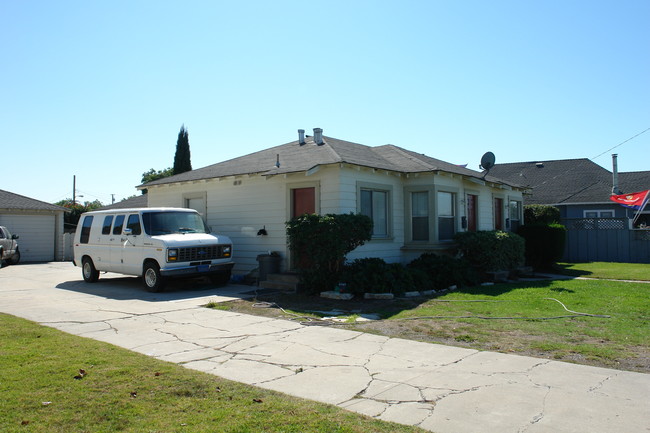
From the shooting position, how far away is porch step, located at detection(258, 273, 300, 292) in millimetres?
12203

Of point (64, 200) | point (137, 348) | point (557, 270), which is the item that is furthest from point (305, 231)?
point (64, 200)

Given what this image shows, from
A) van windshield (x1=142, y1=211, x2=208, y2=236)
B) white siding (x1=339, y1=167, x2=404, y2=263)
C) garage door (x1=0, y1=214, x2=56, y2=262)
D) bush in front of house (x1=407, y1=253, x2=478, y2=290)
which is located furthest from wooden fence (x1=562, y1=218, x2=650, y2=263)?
garage door (x1=0, y1=214, x2=56, y2=262)

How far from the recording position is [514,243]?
15078 millimetres

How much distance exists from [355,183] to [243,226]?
3893 mm

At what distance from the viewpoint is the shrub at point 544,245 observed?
58.4 feet

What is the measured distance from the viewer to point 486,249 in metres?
14.0

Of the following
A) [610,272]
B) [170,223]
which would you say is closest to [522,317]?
[170,223]

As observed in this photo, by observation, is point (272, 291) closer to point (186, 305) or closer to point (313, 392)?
point (186, 305)

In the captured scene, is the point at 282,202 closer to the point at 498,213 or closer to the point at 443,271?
the point at 443,271

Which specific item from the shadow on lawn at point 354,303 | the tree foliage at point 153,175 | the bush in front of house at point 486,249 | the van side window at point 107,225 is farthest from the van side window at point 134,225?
the tree foliage at point 153,175

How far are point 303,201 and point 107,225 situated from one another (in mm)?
5546

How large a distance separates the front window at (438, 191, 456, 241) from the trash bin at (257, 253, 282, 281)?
4.88m

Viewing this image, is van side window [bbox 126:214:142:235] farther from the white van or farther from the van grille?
the van grille

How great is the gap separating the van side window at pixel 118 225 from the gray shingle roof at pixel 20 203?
14.7m
